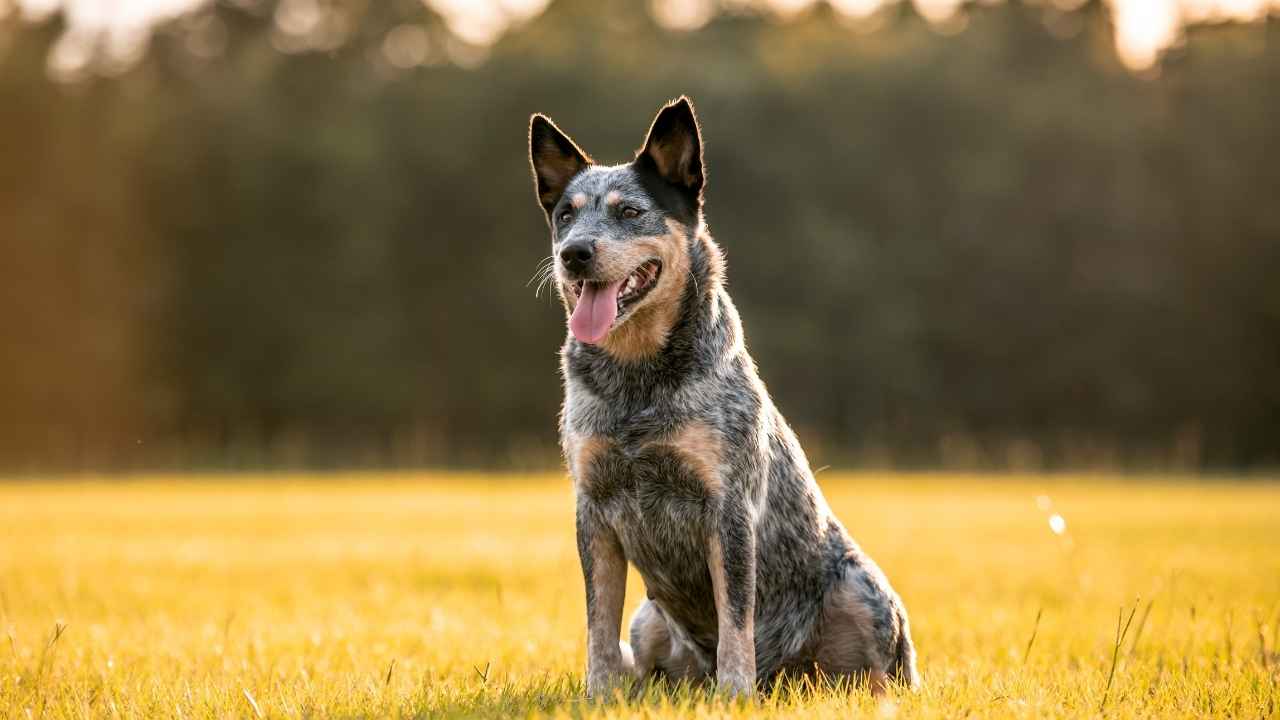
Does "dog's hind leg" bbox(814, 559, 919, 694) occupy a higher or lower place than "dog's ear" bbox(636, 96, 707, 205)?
lower

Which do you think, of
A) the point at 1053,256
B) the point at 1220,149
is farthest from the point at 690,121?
the point at 1220,149

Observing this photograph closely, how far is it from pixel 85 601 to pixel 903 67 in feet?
89.0

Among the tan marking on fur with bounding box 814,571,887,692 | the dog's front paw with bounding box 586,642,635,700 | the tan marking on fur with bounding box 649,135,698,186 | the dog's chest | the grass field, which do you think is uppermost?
the tan marking on fur with bounding box 649,135,698,186

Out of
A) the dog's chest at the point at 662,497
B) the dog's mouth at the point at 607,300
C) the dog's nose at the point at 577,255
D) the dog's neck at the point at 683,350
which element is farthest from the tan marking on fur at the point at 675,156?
the dog's chest at the point at 662,497

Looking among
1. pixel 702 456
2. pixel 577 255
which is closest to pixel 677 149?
pixel 577 255

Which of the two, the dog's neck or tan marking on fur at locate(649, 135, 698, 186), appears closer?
the dog's neck

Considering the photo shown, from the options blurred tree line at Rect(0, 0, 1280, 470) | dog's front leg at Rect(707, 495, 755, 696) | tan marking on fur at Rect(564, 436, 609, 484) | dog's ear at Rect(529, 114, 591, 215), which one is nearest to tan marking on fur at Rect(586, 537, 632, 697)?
tan marking on fur at Rect(564, 436, 609, 484)

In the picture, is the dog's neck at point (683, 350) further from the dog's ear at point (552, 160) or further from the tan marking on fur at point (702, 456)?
the dog's ear at point (552, 160)

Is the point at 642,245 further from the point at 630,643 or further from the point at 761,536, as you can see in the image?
the point at 630,643

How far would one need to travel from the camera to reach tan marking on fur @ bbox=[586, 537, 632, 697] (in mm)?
Result: 4691

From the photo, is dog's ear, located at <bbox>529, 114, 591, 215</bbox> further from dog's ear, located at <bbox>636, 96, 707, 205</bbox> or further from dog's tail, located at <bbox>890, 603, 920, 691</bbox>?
dog's tail, located at <bbox>890, 603, 920, 691</bbox>

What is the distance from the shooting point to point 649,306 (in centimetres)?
485

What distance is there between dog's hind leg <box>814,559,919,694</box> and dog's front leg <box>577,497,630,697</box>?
802 millimetres

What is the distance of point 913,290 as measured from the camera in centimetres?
2953
